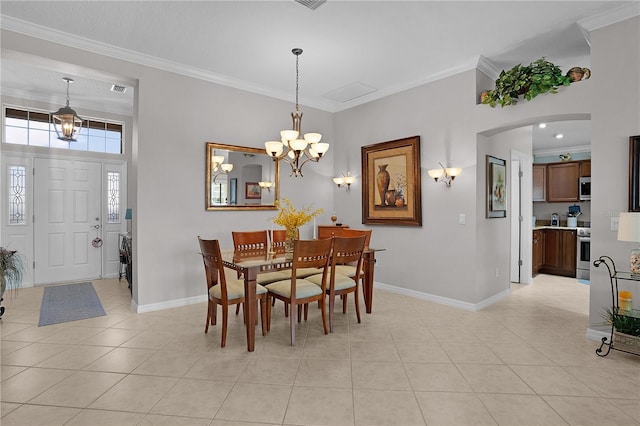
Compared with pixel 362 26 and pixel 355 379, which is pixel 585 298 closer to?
pixel 355 379

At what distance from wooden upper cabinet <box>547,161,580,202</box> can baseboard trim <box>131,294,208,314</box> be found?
7.17 meters

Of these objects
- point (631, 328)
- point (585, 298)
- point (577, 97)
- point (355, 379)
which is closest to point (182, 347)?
point (355, 379)

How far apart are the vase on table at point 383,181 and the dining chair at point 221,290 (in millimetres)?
2524

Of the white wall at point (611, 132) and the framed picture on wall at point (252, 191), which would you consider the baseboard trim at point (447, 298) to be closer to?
the white wall at point (611, 132)

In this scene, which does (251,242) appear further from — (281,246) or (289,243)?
(289,243)

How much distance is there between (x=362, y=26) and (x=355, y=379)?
311 cm

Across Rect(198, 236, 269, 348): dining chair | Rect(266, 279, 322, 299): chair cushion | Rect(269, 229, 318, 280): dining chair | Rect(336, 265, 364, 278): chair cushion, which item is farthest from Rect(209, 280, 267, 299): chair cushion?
Rect(336, 265, 364, 278): chair cushion

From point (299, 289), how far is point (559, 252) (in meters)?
5.56

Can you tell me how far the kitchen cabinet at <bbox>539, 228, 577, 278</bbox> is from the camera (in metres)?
6.02

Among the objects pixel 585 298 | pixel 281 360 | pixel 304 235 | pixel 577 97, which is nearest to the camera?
pixel 281 360

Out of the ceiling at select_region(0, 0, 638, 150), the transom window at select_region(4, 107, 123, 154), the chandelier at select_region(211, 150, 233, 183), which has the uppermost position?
the ceiling at select_region(0, 0, 638, 150)

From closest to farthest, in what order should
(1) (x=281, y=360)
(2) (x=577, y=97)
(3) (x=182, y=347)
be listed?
(1) (x=281, y=360) → (3) (x=182, y=347) → (2) (x=577, y=97)

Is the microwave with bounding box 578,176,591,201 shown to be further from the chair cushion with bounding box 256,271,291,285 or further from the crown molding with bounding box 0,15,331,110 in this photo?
the chair cushion with bounding box 256,271,291,285

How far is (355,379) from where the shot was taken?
2.37 meters
